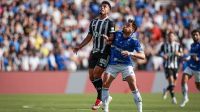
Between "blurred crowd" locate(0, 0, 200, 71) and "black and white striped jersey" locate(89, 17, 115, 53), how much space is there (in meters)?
11.3

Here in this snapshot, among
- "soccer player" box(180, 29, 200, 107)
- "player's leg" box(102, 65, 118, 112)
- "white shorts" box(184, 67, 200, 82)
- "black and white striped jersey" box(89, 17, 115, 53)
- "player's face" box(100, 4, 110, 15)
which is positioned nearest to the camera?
"player's leg" box(102, 65, 118, 112)

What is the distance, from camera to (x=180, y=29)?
35.8 m

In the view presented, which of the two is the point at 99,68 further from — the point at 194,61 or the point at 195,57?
the point at 194,61

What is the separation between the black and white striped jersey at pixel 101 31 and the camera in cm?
1809

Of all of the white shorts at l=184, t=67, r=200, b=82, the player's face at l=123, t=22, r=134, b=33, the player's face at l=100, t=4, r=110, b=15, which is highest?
the player's face at l=100, t=4, r=110, b=15

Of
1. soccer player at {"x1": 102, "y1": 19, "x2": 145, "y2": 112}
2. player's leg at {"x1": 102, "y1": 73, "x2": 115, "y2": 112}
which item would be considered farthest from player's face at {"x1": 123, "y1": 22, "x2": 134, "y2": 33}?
player's leg at {"x1": 102, "y1": 73, "x2": 115, "y2": 112}

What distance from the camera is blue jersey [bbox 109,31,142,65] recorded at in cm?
1627

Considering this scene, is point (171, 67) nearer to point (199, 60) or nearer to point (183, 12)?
point (199, 60)

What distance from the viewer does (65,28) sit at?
110 feet

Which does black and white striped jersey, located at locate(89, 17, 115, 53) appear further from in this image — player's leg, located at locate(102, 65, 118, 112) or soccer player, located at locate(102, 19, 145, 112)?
player's leg, located at locate(102, 65, 118, 112)

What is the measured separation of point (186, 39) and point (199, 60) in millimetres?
13204

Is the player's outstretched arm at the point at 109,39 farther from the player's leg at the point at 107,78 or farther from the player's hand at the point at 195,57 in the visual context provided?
the player's hand at the point at 195,57

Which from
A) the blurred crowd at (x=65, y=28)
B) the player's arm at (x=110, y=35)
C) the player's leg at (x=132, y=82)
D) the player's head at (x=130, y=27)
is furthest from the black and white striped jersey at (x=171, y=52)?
the player's head at (x=130, y=27)

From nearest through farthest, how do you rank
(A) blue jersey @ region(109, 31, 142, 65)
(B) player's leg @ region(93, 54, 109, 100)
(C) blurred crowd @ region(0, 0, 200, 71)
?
1. (A) blue jersey @ region(109, 31, 142, 65)
2. (B) player's leg @ region(93, 54, 109, 100)
3. (C) blurred crowd @ region(0, 0, 200, 71)
